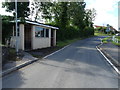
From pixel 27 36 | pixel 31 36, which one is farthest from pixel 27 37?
pixel 31 36

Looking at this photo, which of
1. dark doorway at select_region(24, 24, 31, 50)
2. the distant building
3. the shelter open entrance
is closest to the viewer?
the distant building

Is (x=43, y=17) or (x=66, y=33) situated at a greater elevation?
(x=43, y=17)

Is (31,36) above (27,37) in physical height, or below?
above

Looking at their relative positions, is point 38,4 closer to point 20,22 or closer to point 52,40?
point 52,40

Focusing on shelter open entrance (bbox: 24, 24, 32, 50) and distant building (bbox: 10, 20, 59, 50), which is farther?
shelter open entrance (bbox: 24, 24, 32, 50)

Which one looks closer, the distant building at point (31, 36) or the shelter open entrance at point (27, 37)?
the distant building at point (31, 36)

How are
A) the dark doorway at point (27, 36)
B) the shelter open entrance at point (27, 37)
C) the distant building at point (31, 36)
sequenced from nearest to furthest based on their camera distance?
the distant building at point (31, 36) < the shelter open entrance at point (27, 37) < the dark doorway at point (27, 36)

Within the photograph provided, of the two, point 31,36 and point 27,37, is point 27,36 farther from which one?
point 31,36

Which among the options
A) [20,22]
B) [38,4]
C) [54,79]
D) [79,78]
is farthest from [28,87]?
[38,4]

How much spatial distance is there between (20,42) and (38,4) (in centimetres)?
1945

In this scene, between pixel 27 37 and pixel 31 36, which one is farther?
pixel 27 37

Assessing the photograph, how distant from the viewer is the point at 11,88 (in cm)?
541

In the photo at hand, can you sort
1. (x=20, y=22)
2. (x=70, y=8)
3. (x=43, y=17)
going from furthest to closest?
(x=70, y=8), (x=43, y=17), (x=20, y=22)

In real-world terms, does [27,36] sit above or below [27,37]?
above
